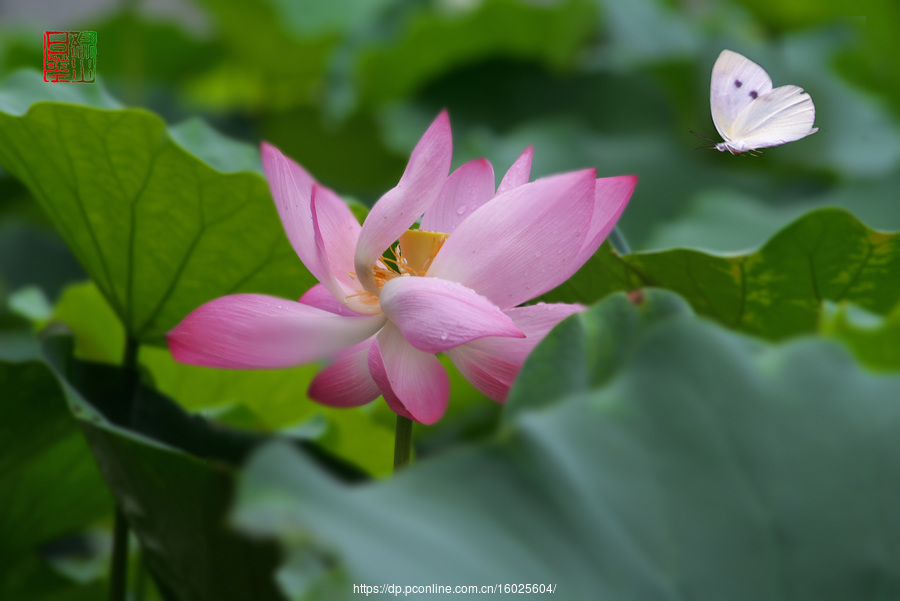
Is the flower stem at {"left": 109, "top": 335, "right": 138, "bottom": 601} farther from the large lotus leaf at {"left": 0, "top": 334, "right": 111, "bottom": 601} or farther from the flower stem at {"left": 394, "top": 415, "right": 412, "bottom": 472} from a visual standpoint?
the flower stem at {"left": 394, "top": 415, "right": 412, "bottom": 472}

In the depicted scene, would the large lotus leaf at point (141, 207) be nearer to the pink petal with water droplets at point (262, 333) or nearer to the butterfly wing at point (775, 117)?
the pink petal with water droplets at point (262, 333)

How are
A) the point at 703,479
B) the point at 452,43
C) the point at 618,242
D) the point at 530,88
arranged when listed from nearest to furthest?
the point at 703,479
the point at 618,242
the point at 452,43
the point at 530,88

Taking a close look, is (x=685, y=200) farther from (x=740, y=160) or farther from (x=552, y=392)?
(x=552, y=392)

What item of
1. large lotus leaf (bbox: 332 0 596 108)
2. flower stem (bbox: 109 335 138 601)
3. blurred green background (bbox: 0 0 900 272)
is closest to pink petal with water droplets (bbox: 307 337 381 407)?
flower stem (bbox: 109 335 138 601)

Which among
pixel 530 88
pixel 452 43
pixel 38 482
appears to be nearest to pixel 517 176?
pixel 38 482

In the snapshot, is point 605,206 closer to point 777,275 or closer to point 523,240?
point 523,240

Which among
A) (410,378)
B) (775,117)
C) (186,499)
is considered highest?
(775,117)

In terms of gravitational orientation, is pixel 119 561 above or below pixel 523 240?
below
